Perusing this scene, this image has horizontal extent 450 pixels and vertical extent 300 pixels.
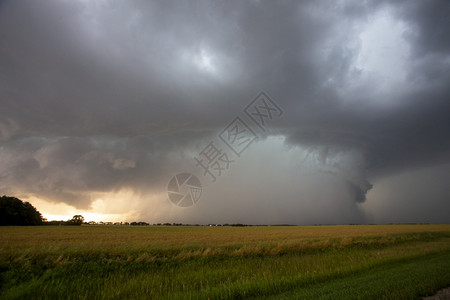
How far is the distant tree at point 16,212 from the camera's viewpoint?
75625 mm

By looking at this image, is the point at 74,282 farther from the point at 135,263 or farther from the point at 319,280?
A: the point at 319,280

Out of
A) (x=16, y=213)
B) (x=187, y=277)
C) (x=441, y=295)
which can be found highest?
(x=16, y=213)

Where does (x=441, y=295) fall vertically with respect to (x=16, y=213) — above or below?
below

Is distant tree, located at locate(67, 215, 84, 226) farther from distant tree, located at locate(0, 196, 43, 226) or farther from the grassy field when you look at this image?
the grassy field

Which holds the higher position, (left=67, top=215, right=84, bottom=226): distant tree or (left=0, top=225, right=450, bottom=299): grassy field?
(left=67, top=215, right=84, bottom=226): distant tree

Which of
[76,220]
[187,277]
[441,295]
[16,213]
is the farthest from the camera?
[76,220]

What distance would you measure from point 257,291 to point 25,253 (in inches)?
470

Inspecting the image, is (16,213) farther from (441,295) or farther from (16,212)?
(441,295)

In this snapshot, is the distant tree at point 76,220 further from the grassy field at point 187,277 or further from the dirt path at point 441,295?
the dirt path at point 441,295

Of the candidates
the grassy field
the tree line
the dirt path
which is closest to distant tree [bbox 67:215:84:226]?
the tree line

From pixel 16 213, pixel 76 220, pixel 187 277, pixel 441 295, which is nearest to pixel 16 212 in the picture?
pixel 16 213

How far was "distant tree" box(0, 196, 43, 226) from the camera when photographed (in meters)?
75.6

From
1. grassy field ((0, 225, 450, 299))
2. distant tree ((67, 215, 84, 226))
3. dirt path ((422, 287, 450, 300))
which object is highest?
distant tree ((67, 215, 84, 226))

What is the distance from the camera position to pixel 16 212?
257 feet
